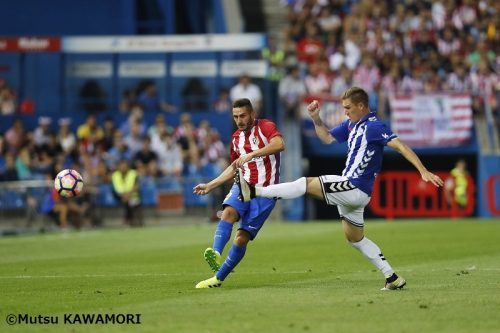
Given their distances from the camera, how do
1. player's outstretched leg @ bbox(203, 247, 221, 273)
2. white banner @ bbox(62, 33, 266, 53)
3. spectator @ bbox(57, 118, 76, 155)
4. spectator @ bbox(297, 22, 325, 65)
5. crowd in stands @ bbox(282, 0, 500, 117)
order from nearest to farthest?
player's outstretched leg @ bbox(203, 247, 221, 273) → spectator @ bbox(57, 118, 76, 155) → crowd in stands @ bbox(282, 0, 500, 117) → white banner @ bbox(62, 33, 266, 53) → spectator @ bbox(297, 22, 325, 65)

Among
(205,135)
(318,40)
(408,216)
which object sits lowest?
(408,216)

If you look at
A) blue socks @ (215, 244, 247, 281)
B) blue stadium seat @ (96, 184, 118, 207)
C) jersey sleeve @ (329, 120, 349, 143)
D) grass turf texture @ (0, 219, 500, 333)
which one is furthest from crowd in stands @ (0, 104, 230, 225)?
jersey sleeve @ (329, 120, 349, 143)

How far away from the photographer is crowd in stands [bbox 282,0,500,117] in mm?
33062

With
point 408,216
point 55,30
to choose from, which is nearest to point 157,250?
point 408,216

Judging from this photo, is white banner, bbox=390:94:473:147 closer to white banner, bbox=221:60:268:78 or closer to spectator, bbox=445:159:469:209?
spectator, bbox=445:159:469:209

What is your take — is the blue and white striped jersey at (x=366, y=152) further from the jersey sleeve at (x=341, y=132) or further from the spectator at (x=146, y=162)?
the spectator at (x=146, y=162)

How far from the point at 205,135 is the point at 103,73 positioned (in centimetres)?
420

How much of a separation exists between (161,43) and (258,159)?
21.4 metres

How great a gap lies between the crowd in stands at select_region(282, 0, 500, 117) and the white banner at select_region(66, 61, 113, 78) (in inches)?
204

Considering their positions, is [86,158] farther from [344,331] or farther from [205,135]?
[344,331]

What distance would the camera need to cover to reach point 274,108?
3356cm

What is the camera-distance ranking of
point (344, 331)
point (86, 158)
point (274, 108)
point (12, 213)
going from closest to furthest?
point (344, 331) → point (12, 213) → point (86, 158) → point (274, 108)

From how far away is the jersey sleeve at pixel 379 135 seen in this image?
1176 cm

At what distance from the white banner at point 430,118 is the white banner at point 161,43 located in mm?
4693
